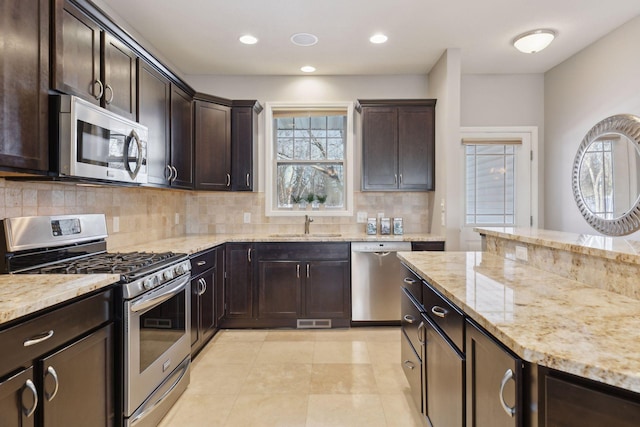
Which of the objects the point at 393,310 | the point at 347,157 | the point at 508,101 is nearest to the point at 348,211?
the point at 347,157

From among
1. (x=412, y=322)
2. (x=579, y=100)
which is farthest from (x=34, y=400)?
(x=579, y=100)

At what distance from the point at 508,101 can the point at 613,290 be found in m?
3.33

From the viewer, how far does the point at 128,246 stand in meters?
2.88

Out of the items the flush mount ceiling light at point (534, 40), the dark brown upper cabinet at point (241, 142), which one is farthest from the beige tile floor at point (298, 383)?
the flush mount ceiling light at point (534, 40)

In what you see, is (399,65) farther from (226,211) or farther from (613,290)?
(613,290)

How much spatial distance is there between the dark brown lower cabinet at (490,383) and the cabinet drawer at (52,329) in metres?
1.51

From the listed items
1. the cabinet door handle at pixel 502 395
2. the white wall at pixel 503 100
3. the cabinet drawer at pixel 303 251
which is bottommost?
the cabinet door handle at pixel 502 395

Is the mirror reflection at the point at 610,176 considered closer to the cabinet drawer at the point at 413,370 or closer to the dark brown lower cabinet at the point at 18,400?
the cabinet drawer at the point at 413,370

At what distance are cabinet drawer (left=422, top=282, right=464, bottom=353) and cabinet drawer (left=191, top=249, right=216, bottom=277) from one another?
1.80 metres

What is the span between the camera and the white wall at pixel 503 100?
4.10 metres

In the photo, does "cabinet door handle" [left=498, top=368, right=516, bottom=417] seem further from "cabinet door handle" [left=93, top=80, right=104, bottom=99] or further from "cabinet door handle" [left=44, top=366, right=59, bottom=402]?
"cabinet door handle" [left=93, top=80, right=104, bottom=99]

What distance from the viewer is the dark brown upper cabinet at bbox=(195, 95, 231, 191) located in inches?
143

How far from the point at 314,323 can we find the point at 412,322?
170 cm

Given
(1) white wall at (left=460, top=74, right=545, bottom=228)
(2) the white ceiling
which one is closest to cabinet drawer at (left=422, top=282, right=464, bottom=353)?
(2) the white ceiling
